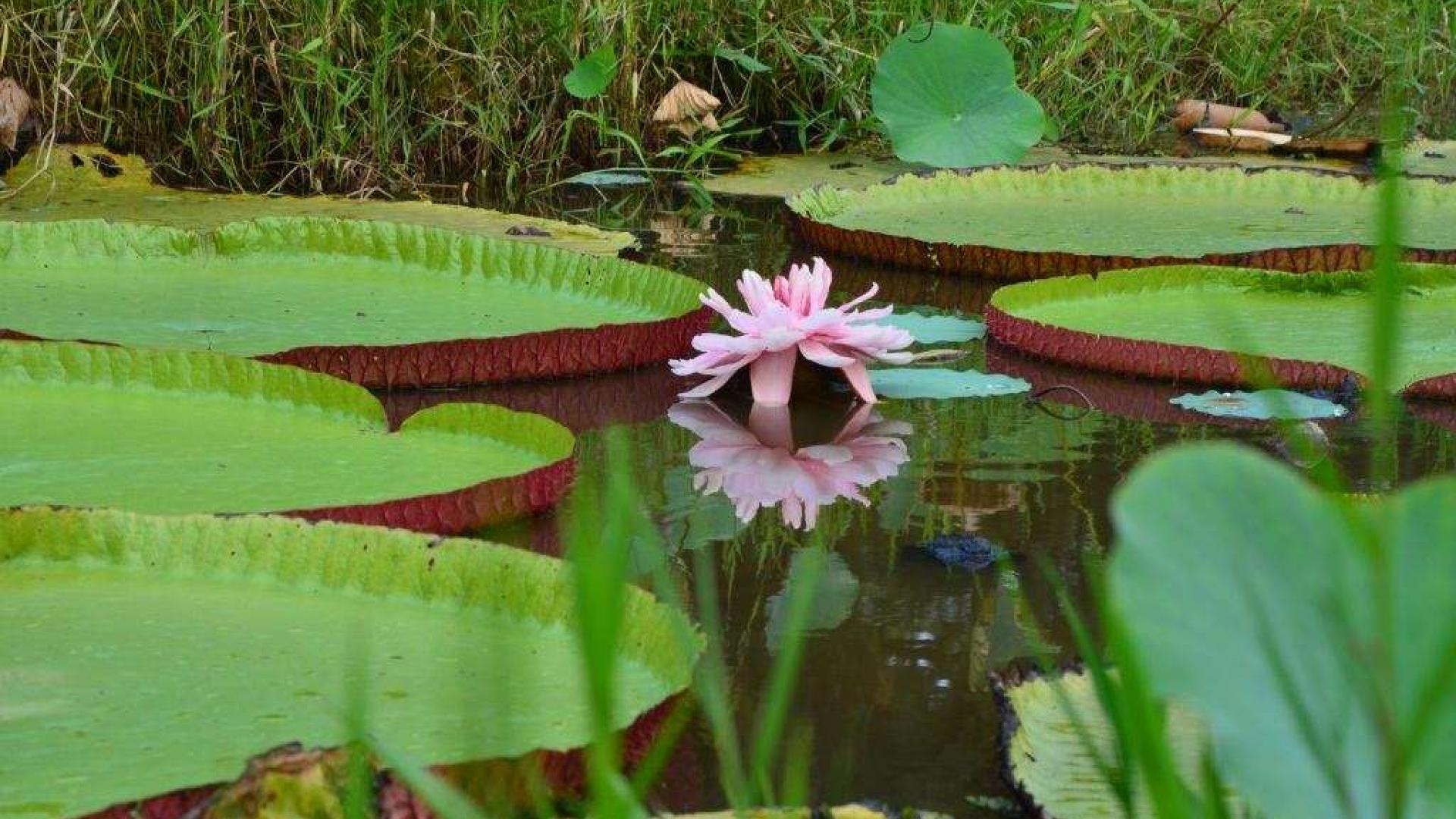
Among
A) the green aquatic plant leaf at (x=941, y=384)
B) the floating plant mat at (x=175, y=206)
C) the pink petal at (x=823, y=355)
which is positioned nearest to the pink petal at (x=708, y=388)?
the pink petal at (x=823, y=355)

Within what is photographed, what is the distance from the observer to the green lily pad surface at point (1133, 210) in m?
3.79

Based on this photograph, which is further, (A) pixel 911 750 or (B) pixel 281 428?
(B) pixel 281 428

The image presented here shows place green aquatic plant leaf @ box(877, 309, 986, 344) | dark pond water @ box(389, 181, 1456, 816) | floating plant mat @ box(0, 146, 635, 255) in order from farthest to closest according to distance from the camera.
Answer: floating plant mat @ box(0, 146, 635, 255)
green aquatic plant leaf @ box(877, 309, 986, 344)
dark pond water @ box(389, 181, 1456, 816)

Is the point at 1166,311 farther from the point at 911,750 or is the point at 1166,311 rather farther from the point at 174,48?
the point at 174,48

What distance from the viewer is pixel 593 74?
4617 millimetres

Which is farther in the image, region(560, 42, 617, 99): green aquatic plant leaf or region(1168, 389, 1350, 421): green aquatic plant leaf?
region(560, 42, 617, 99): green aquatic plant leaf

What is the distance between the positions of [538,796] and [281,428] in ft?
4.89

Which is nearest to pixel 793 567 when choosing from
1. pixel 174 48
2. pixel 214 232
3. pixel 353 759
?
pixel 353 759

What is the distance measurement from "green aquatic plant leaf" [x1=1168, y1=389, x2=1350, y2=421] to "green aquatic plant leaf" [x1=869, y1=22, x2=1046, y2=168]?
1759 millimetres

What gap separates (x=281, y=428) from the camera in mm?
2346

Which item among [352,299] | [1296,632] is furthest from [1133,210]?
[1296,632]

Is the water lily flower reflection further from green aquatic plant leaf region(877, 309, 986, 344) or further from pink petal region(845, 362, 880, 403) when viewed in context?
green aquatic plant leaf region(877, 309, 986, 344)

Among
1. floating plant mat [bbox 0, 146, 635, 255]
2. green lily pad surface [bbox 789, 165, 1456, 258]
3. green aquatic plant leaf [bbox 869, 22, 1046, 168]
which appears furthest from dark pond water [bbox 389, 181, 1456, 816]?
green aquatic plant leaf [bbox 869, 22, 1046, 168]

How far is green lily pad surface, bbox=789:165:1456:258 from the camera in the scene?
12.4ft
